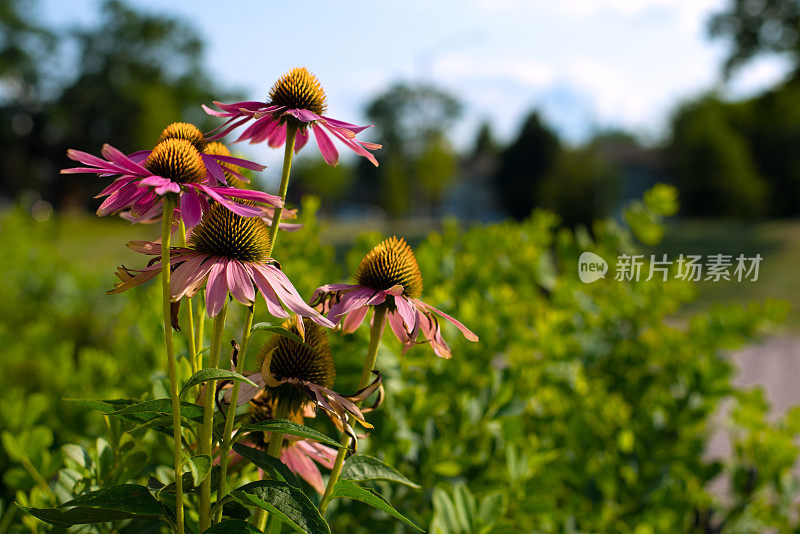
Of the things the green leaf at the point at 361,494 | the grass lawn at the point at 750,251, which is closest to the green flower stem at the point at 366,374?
the green leaf at the point at 361,494

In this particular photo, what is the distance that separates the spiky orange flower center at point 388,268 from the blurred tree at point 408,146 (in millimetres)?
24972

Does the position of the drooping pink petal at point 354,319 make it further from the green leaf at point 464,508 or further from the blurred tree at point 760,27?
the blurred tree at point 760,27

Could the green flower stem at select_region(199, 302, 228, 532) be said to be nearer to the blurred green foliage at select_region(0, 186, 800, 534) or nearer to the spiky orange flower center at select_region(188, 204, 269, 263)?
the spiky orange flower center at select_region(188, 204, 269, 263)

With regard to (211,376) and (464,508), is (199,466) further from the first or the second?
(464,508)

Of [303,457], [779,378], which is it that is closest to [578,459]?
[303,457]

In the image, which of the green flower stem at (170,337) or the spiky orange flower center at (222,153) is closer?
the green flower stem at (170,337)

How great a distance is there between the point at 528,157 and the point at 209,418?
38.4 metres

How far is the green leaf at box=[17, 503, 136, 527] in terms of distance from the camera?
28.2 inches

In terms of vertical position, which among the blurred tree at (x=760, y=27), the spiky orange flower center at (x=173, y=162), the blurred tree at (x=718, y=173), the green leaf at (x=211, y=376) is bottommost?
the green leaf at (x=211, y=376)

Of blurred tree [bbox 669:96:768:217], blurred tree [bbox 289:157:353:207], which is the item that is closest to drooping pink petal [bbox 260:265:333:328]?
blurred tree [bbox 289:157:353:207]

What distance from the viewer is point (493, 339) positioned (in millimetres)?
1914

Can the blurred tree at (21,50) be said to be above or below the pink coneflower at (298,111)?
above

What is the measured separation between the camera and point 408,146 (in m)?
51.2

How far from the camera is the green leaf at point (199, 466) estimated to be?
649 mm
